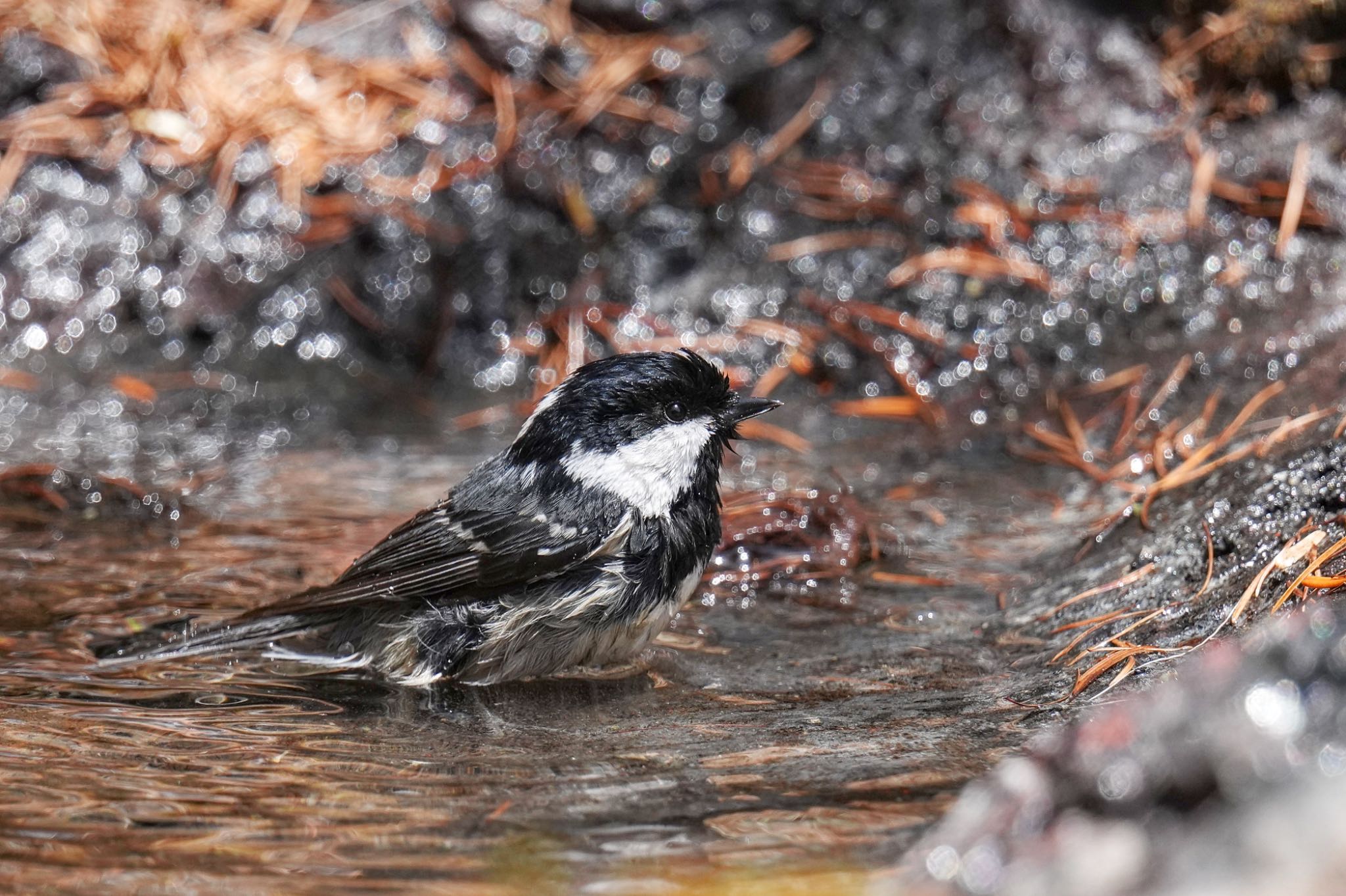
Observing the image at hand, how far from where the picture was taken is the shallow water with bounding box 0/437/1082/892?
221 cm

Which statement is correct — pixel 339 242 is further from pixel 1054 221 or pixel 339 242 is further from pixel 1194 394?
pixel 1194 394

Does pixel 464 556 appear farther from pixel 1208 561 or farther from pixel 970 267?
pixel 970 267

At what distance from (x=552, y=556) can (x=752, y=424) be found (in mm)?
2129

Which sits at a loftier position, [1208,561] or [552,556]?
[552,556]

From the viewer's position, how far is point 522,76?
693 cm

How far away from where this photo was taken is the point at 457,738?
303 cm

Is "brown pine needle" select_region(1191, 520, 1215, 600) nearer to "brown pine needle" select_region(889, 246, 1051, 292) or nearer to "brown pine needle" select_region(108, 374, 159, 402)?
"brown pine needle" select_region(889, 246, 1051, 292)

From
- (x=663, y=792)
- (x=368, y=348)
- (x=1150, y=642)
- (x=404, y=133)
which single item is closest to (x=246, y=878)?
(x=663, y=792)

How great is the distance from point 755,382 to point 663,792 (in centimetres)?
370

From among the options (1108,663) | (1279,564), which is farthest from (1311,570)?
(1108,663)

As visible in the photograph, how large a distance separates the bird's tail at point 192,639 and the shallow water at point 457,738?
6cm

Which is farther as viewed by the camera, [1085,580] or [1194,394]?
[1194,394]

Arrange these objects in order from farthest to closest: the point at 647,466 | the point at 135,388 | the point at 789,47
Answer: the point at 789,47
the point at 135,388
the point at 647,466

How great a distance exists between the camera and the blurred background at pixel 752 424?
216 centimetres
